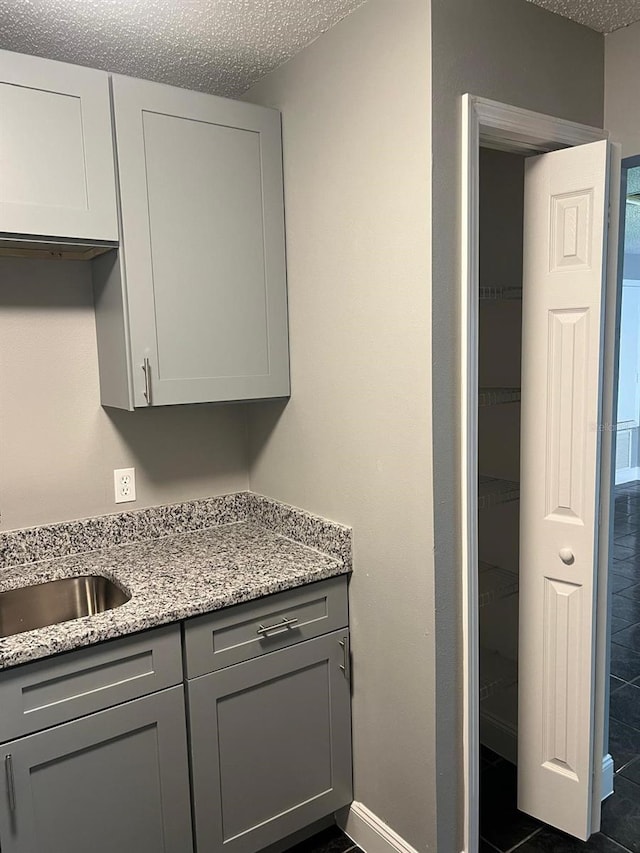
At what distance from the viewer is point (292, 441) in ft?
7.29

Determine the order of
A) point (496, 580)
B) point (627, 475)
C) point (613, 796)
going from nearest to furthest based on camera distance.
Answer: point (613, 796)
point (496, 580)
point (627, 475)

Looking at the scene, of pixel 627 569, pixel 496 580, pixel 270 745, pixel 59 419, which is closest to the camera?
pixel 270 745

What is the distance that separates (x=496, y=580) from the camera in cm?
249

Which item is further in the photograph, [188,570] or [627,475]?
[627,475]

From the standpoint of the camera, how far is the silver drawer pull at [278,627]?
1.84 m

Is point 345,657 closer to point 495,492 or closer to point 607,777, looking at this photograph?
point 495,492

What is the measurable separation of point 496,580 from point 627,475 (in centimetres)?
597

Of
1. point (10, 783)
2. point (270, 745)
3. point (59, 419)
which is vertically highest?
point (59, 419)

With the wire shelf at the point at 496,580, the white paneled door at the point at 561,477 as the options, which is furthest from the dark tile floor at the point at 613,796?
the wire shelf at the point at 496,580

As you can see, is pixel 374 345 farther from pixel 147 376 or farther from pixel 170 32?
pixel 170 32

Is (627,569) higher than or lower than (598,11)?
lower

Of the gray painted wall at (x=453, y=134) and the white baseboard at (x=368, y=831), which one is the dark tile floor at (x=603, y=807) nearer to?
the white baseboard at (x=368, y=831)

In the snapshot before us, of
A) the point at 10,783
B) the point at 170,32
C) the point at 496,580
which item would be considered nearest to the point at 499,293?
the point at 496,580

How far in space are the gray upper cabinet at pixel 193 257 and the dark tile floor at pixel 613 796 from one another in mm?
1605
